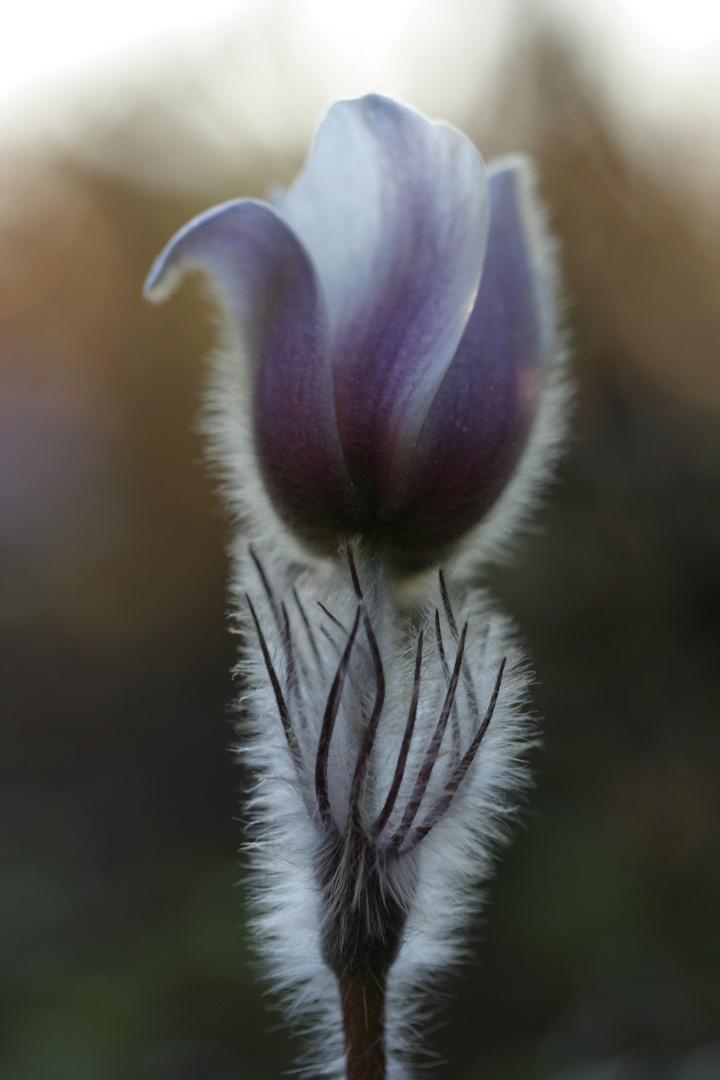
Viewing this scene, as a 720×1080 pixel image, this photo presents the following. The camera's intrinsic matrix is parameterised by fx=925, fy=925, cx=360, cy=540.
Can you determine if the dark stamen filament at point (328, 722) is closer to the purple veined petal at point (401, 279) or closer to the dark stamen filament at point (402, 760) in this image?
the dark stamen filament at point (402, 760)

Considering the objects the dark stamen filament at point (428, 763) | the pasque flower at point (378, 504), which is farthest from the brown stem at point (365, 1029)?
the dark stamen filament at point (428, 763)

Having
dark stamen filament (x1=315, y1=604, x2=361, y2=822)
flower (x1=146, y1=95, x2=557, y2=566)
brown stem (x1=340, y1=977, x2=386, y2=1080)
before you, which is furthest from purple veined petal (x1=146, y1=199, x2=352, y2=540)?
brown stem (x1=340, y1=977, x2=386, y2=1080)

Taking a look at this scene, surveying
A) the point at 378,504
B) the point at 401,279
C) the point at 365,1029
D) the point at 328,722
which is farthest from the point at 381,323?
the point at 365,1029

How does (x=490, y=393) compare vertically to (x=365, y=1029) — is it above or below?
above

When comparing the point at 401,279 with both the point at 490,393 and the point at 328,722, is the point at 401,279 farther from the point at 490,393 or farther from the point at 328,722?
the point at 328,722

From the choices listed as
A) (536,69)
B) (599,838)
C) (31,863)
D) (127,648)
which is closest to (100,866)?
(31,863)

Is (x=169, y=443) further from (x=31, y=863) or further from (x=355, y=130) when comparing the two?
(x=355, y=130)

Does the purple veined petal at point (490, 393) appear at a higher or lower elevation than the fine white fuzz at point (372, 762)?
higher
